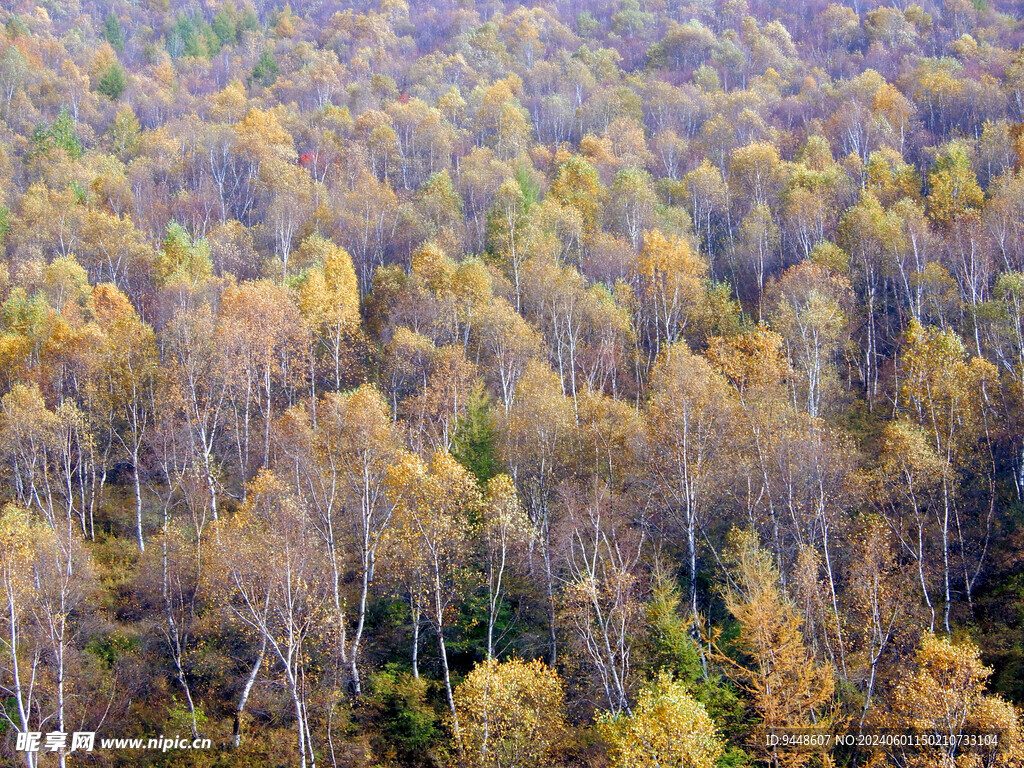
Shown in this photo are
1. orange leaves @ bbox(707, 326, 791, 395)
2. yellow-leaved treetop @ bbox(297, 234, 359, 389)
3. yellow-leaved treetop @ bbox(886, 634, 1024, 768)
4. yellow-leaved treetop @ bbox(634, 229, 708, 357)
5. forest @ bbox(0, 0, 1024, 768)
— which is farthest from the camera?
yellow-leaved treetop @ bbox(634, 229, 708, 357)

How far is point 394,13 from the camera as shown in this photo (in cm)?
14825

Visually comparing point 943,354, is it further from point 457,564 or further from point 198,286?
point 198,286

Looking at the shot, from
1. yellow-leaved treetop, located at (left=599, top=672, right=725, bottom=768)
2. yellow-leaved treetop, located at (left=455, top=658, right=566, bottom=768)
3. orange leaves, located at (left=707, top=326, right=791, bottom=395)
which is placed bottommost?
yellow-leaved treetop, located at (left=455, top=658, right=566, bottom=768)

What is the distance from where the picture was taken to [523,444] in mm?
38875

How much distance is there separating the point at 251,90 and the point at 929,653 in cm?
11743

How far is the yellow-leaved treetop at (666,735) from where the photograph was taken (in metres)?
23.5

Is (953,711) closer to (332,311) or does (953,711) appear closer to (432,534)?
(432,534)

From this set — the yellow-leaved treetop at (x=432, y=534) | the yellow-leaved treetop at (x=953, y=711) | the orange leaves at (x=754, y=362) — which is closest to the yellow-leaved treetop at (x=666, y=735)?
the yellow-leaved treetop at (x=953, y=711)

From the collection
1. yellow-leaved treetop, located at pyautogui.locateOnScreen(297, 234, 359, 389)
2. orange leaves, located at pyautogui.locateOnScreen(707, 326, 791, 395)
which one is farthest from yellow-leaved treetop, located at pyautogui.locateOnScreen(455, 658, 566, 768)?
yellow-leaved treetop, located at pyautogui.locateOnScreen(297, 234, 359, 389)

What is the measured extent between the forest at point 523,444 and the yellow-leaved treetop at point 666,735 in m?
0.16

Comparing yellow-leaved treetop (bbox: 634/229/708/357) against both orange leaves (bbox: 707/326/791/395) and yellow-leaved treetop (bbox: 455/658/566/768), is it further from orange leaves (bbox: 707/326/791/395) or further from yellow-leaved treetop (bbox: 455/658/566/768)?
yellow-leaved treetop (bbox: 455/658/566/768)

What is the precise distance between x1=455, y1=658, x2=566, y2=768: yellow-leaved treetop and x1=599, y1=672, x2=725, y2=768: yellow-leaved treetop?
3364 millimetres

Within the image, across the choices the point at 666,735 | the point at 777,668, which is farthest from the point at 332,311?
the point at 666,735

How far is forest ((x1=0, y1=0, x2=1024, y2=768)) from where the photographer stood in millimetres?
28844
